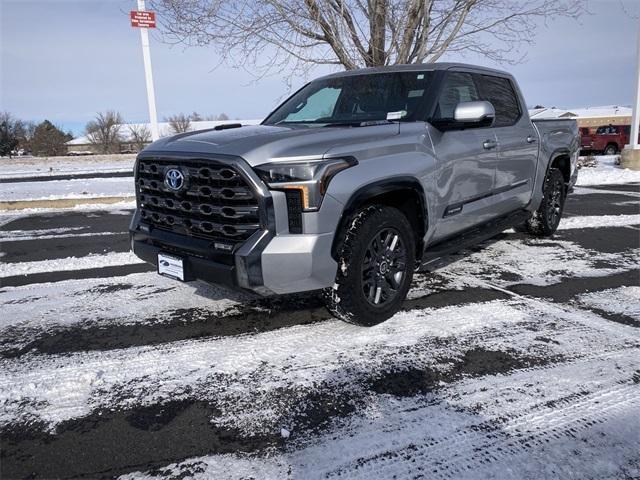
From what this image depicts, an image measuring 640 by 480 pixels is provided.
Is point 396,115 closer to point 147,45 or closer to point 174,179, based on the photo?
point 174,179

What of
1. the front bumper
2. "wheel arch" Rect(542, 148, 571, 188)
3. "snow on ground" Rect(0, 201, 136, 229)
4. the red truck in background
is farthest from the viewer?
the red truck in background

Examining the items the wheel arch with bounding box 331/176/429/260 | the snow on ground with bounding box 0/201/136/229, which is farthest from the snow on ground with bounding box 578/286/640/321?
the snow on ground with bounding box 0/201/136/229

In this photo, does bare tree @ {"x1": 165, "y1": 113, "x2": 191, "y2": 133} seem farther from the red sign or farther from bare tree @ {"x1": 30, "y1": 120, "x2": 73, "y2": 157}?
the red sign

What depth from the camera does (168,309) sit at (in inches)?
159

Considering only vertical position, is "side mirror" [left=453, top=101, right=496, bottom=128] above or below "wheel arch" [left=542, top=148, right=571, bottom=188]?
above

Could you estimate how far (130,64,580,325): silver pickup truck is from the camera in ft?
9.75

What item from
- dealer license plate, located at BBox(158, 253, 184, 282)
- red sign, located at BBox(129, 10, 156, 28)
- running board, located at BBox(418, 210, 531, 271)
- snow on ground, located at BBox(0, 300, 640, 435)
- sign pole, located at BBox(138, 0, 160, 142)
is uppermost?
red sign, located at BBox(129, 10, 156, 28)

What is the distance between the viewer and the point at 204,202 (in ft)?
10.4

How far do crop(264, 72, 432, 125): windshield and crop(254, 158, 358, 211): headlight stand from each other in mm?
1192

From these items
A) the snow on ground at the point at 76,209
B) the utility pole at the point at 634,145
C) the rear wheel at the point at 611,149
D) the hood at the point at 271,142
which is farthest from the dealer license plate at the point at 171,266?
the rear wheel at the point at 611,149

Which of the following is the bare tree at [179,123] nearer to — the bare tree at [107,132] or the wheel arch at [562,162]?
the bare tree at [107,132]

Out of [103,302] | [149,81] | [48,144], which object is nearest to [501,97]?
[103,302]

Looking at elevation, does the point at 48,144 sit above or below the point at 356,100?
above

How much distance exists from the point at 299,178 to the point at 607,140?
29.7 meters
